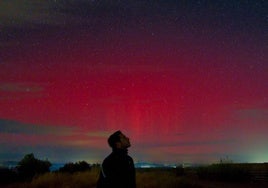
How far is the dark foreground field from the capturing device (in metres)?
23.0

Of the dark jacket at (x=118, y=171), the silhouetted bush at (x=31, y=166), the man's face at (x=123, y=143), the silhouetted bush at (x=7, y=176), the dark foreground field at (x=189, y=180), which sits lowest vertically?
the dark jacket at (x=118, y=171)

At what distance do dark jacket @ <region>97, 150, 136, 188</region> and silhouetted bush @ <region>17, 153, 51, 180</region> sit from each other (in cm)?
2582

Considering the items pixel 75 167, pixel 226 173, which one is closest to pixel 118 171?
pixel 226 173

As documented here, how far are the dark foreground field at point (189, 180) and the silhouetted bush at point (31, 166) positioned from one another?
6.44 m

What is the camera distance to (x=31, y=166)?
34688mm

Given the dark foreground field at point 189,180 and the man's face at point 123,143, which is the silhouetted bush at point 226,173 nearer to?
the dark foreground field at point 189,180

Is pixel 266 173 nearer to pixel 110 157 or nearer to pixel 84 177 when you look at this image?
pixel 84 177

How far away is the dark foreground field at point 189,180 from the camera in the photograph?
22953 millimetres

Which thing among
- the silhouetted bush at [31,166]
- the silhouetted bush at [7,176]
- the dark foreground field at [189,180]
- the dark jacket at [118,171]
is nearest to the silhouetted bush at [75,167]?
the silhouetted bush at [31,166]

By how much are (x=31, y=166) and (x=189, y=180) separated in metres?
11.8

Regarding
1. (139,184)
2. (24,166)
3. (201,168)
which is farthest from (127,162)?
(24,166)

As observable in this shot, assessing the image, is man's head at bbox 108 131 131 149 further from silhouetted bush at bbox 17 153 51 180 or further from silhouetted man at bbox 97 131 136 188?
silhouetted bush at bbox 17 153 51 180

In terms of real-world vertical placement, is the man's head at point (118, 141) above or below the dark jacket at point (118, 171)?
above

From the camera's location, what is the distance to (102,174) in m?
7.59
